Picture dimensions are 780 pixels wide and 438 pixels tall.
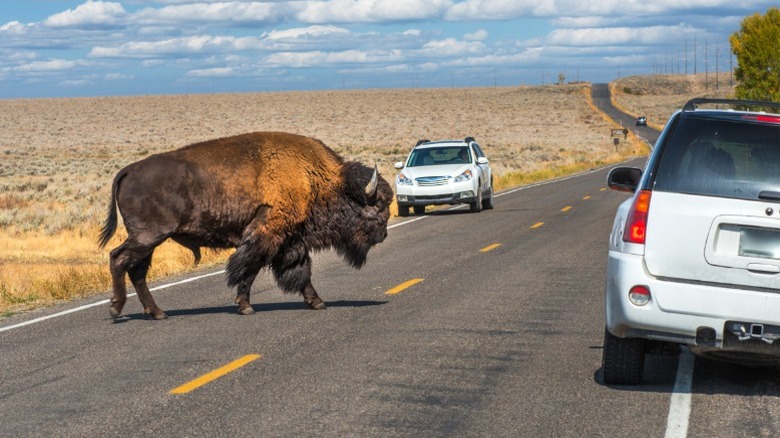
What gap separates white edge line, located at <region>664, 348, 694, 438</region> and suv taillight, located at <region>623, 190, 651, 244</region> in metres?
1.03

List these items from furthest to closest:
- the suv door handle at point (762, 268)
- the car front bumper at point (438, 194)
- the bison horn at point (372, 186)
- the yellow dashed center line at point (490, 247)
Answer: the car front bumper at point (438, 194)
the yellow dashed center line at point (490, 247)
the bison horn at point (372, 186)
the suv door handle at point (762, 268)

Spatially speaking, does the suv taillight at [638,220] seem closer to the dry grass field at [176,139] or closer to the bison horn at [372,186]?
the bison horn at [372,186]

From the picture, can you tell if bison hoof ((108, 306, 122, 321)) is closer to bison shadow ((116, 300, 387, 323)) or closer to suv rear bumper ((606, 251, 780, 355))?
bison shadow ((116, 300, 387, 323))

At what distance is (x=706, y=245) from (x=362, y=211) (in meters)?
5.48

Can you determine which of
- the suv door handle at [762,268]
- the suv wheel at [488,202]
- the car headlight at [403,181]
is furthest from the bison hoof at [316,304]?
the suv wheel at [488,202]

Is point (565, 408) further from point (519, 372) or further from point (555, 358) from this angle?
point (555, 358)

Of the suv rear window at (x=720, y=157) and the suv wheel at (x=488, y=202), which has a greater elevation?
the suv rear window at (x=720, y=157)

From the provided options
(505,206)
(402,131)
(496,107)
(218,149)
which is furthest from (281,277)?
(496,107)

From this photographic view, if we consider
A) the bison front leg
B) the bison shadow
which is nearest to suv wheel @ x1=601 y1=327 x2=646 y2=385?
the bison front leg

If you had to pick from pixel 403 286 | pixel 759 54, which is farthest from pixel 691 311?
pixel 759 54

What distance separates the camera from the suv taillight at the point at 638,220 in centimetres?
711

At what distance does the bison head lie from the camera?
1184cm

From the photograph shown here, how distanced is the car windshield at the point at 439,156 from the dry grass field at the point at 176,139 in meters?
7.61

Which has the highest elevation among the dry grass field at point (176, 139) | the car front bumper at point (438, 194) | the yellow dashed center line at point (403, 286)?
the yellow dashed center line at point (403, 286)
